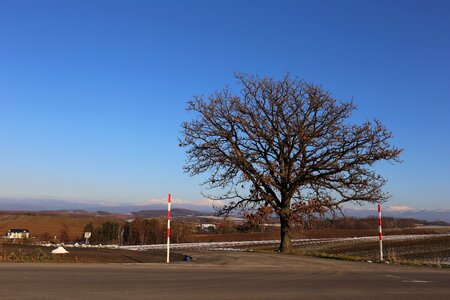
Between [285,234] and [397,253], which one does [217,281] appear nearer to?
[285,234]

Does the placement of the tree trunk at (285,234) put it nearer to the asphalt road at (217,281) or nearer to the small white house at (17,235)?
the asphalt road at (217,281)

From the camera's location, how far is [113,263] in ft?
47.7

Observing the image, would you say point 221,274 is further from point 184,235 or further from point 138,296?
point 184,235

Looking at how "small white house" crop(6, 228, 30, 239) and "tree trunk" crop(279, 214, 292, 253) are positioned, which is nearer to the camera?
"tree trunk" crop(279, 214, 292, 253)

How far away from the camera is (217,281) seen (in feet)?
37.3

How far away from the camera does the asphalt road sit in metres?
9.40

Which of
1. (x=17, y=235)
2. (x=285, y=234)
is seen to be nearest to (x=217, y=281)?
(x=285, y=234)

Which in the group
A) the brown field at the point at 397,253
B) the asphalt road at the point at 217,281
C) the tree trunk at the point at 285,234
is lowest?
the brown field at the point at 397,253

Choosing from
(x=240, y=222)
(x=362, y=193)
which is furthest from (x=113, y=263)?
(x=362, y=193)

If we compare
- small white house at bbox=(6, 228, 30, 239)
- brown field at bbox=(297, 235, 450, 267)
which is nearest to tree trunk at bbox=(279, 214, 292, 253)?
brown field at bbox=(297, 235, 450, 267)

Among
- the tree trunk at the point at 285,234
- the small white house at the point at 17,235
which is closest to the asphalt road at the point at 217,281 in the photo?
the tree trunk at the point at 285,234

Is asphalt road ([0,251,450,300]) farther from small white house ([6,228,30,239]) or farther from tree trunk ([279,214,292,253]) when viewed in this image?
small white house ([6,228,30,239])

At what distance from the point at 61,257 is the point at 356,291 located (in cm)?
946

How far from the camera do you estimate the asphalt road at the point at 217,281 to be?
9398 millimetres
